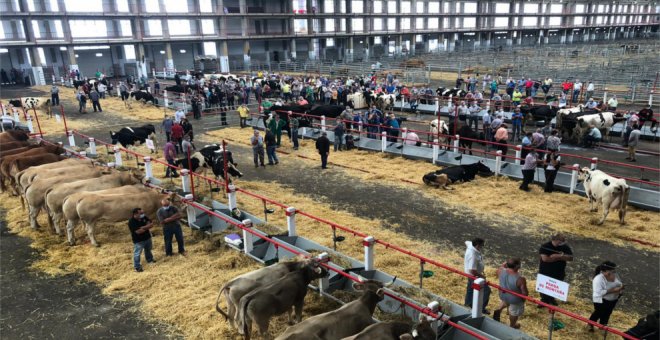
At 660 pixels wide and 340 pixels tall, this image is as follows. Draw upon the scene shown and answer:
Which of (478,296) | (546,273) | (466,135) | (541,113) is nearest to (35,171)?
(478,296)

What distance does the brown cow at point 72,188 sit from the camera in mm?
12055

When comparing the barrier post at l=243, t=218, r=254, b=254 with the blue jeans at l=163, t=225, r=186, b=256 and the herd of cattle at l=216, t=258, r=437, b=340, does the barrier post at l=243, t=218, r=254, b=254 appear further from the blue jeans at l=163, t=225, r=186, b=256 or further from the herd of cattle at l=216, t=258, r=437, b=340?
the herd of cattle at l=216, t=258, r=437, b=340

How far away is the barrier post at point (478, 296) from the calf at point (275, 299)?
2.66 m

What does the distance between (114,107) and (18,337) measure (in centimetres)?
2861

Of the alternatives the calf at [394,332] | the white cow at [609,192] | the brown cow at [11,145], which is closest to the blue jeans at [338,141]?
the white cow at [609,192]

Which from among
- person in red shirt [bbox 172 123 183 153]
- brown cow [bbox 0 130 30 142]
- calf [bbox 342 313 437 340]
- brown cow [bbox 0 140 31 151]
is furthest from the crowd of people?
brown cow [bbox 0 130 30 142]

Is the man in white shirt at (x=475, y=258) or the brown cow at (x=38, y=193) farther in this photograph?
the brown cow at (x=38, y=193)

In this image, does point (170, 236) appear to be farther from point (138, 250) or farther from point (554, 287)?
point (554, 287)

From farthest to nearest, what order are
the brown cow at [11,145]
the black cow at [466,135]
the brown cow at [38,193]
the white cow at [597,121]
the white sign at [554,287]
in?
the white cow at [597,121] < the black cow at [466,135] < the brown cow at [11,145] < the brown cow at [38,193] < the white sign at [554,287]

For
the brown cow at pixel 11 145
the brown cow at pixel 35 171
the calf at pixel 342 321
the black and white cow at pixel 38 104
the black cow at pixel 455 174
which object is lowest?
the black cow at pixel 455 174

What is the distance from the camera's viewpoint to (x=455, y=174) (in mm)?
15641

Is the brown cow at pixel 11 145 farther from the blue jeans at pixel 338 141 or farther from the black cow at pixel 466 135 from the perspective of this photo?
the black cow at pixel 466 135

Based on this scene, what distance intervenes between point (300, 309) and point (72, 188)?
7.95m

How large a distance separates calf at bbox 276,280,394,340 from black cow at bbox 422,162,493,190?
26.9 ft
